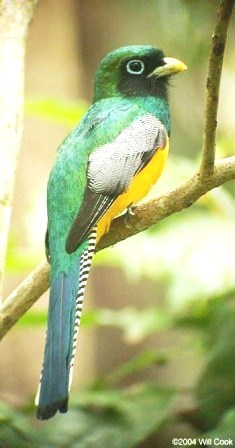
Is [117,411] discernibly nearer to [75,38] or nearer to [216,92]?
[216,92]

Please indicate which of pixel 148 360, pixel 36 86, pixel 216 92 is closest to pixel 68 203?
pixel 216 92

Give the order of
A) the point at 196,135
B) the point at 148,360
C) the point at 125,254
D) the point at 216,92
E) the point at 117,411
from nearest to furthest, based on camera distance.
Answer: the point at 216,92 → the point at 117,411 → the point at 148,360 → the point at 125,254 → the point at 196,135

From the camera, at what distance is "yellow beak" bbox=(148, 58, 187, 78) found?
3.57 meters

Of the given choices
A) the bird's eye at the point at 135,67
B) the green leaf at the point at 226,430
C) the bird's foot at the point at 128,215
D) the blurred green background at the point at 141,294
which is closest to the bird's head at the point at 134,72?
the bird's eye at the point at 135,67

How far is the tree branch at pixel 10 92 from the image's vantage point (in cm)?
310

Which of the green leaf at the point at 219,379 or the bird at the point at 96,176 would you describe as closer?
the bird at the point at 96,176

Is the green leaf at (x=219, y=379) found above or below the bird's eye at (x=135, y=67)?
below

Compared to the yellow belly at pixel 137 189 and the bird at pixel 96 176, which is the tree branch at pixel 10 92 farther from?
the yellow belly at pixel 137 189

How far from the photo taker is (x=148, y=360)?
3816 mm

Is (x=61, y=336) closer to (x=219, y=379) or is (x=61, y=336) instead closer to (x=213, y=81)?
(x=213, y=81)

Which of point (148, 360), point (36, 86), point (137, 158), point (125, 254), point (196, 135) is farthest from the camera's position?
point (36, 86)

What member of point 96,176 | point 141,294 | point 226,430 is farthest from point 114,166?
point 141,294

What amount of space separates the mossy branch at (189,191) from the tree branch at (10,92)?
0.14 meters

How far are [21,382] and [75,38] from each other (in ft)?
8.46
